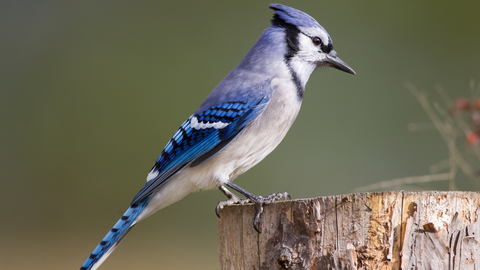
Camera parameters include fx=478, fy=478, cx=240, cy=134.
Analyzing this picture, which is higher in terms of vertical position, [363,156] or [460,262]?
[363,156]

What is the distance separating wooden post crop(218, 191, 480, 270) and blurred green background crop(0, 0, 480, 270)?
3.41 metres

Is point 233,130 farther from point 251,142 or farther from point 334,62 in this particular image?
point 334,62

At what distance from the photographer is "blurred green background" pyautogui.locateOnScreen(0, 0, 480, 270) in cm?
549

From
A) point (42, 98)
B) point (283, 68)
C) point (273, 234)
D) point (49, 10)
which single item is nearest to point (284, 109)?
point (283, 68)

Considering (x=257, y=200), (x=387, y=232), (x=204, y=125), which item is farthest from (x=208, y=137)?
(x=387, y=232)

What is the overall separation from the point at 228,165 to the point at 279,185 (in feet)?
12.5

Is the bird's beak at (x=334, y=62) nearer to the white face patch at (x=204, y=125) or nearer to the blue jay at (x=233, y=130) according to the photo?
the blue jay at (x=233, y=130)

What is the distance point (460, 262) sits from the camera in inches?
58.3

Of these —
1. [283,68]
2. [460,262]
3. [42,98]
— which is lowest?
[460,262]

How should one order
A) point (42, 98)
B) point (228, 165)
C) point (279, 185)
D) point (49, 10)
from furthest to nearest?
point (49, 10)
point (42, 98)
point (279, 185)
point (228, 165)

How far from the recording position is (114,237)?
88.3 inches

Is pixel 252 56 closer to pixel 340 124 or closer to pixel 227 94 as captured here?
pixel 227 94

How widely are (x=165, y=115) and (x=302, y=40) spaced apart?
4.35 m

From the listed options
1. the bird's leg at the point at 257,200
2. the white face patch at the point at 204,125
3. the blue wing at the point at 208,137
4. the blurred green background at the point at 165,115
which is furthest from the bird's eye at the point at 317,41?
the blurred green background at the point at 165,115
